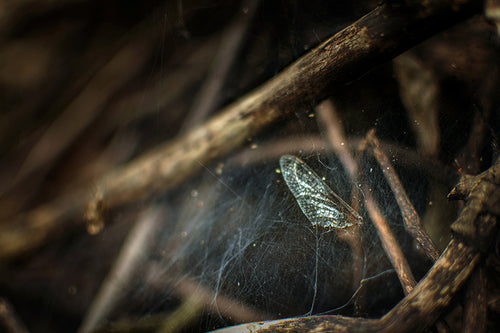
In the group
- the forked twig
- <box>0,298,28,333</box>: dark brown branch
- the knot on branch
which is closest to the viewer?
the knot on branch

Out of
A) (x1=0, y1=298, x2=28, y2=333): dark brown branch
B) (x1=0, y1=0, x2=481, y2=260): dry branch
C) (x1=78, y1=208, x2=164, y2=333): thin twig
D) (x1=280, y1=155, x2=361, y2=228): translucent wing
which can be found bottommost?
(x1=78, y1=208, x2=164, y2=333): thin twig

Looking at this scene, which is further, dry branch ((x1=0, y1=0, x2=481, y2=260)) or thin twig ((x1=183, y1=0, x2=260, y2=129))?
thin twig ((x1=183, y1=0, x2=260, y2=129))

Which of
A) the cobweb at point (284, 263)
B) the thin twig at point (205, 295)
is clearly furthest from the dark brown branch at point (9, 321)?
the cobweb at point (284, 263)

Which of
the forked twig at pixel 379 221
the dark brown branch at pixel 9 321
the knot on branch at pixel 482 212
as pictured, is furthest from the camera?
the dark brown branch at pixel 9 321

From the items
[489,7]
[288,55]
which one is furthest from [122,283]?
[489,7]

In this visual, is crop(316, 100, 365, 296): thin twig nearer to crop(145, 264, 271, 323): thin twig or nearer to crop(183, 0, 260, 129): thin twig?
crop(145, 264, 271, 323): thin twig

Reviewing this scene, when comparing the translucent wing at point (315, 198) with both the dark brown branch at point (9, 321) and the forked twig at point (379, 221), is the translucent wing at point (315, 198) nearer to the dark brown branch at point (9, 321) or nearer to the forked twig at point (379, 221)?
the forked twig at point (379, 221)

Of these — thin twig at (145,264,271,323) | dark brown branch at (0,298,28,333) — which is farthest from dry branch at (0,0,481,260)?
thin twig at (145,264,271,323)

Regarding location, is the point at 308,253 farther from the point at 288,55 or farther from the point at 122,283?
the point at 122,283
